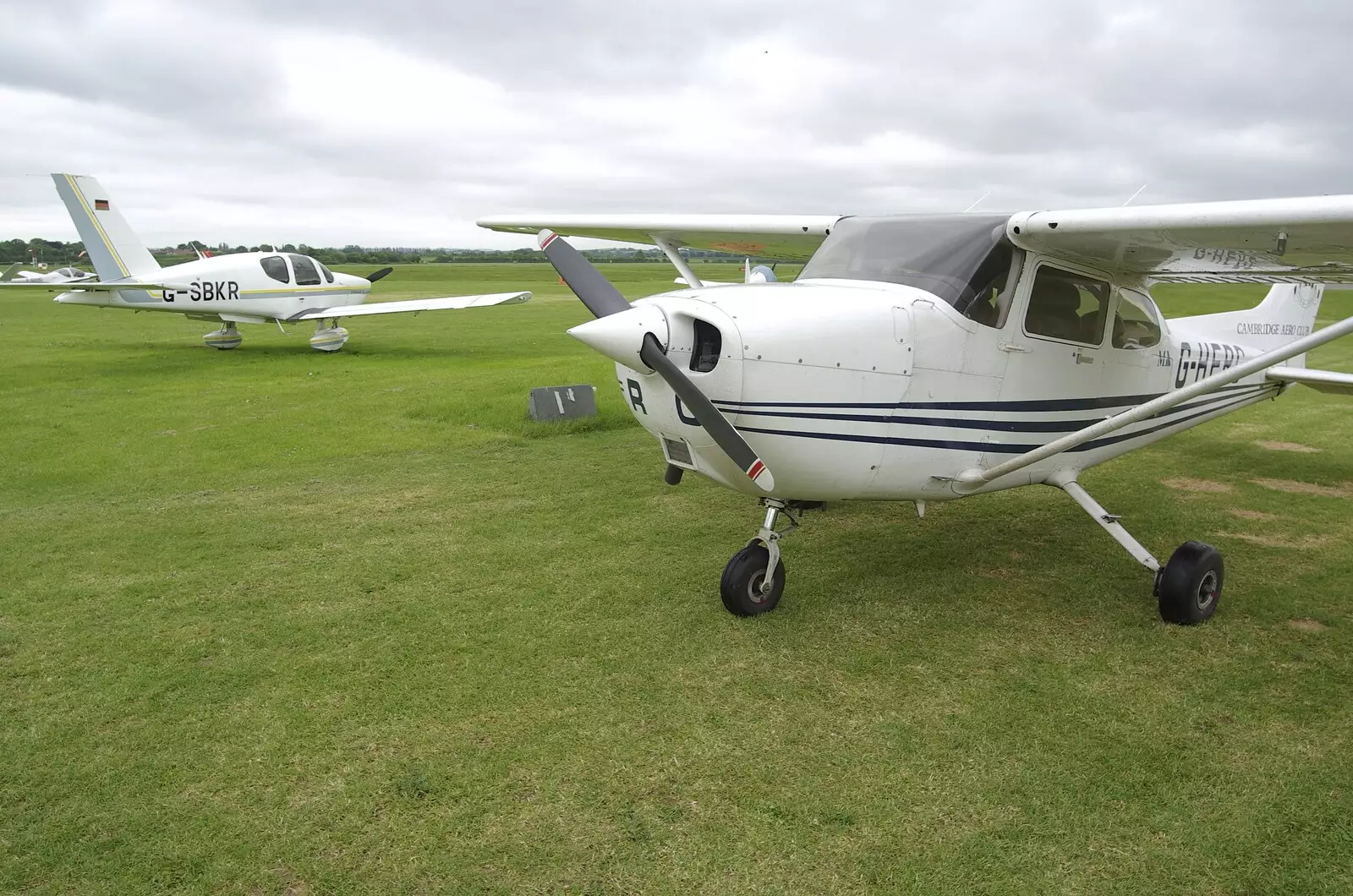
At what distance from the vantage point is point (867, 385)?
439 cm

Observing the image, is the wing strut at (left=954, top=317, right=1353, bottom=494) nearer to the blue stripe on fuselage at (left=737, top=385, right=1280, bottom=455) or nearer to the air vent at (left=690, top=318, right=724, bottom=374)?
the blue stripe on fuselage at (left=737, top=385, right=1280, bottom=455)

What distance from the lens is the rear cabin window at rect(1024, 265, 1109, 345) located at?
200 inches

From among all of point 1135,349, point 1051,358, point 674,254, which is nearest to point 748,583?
point 1051,358

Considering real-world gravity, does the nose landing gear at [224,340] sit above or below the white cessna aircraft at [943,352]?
below

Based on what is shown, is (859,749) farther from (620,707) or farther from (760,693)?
(620,707)

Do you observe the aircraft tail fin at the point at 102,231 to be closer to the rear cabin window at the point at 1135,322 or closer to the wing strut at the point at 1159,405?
the wing strut at the point at 1159,405

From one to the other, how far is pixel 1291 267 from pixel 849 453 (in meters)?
2.99

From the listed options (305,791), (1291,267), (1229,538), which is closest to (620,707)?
(305,791)

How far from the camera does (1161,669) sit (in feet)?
14.4

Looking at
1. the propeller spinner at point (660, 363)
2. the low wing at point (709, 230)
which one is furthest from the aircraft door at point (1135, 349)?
the propeller spinner at point (660, 363)

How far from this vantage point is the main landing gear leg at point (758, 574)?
4.92 m

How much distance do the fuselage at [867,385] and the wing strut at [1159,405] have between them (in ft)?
0.34

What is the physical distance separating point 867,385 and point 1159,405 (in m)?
1.61

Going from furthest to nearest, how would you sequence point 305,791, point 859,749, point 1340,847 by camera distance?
1. point 859,749
2. point 305,791
3. point 1340,847
